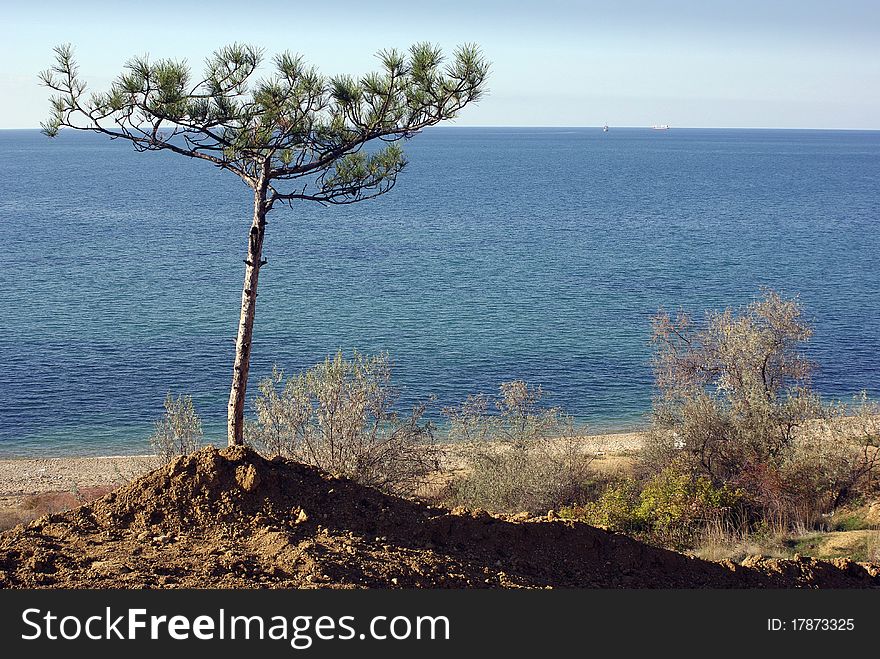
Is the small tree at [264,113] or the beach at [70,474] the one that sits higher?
the small tree at [264,113]

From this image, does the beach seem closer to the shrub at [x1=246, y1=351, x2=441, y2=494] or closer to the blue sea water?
the blue sea water

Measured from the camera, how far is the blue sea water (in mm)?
43531

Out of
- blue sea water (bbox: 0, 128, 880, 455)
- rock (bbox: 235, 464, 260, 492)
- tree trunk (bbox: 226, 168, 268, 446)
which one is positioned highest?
tree trunk (bbox: 226, 168, 268, 446)

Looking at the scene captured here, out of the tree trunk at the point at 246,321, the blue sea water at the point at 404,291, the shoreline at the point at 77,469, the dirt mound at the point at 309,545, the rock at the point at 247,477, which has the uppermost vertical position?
the tree trunk at the point at 246,321

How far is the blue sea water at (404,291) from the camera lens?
4353 centimetres

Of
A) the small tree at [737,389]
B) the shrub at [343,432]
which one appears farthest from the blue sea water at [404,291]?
the shrub at [343,432]

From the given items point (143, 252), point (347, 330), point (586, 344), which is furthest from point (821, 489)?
point (143, 252)

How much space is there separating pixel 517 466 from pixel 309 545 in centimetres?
1453

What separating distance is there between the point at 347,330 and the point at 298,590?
1855 inches

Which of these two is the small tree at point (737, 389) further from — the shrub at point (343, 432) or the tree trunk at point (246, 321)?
the tree trunk at point (246, 321)

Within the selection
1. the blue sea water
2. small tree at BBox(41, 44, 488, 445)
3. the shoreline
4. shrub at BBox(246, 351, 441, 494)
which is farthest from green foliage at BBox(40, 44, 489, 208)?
the blue sea water

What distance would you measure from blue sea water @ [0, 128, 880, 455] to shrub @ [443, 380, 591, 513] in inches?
498

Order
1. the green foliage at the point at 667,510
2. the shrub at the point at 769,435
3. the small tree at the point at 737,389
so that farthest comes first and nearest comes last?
the small tree at the point at 737,389
the shrub at the point at 769,435
the green foliage at the point at 667,510

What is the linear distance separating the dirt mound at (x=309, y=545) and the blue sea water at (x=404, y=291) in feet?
90.0
